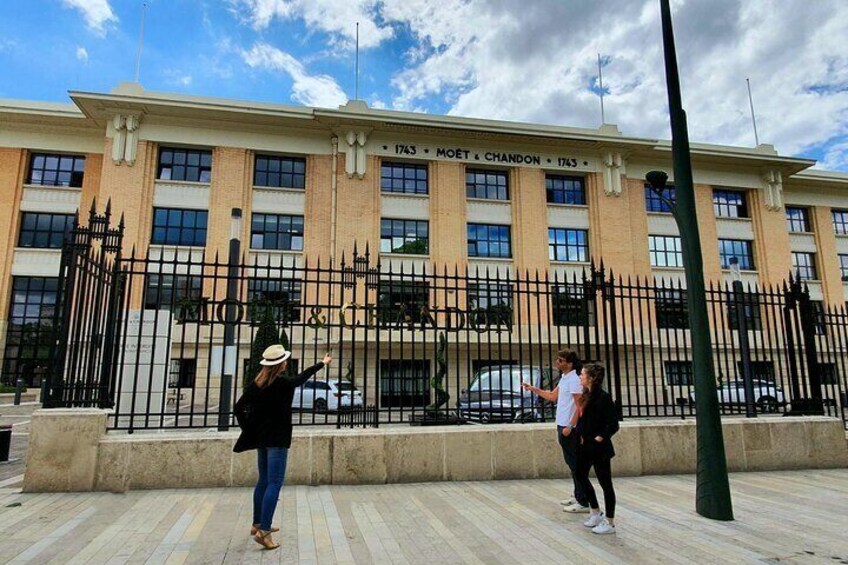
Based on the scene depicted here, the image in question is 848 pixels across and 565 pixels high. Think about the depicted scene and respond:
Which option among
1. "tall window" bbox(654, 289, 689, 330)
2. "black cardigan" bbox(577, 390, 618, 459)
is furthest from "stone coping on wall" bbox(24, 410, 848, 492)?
"black cardigan" bbox(577, 390, 618, 459)

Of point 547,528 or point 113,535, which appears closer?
point 113,535

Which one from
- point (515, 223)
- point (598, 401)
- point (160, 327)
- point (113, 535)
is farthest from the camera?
point (515, 223)

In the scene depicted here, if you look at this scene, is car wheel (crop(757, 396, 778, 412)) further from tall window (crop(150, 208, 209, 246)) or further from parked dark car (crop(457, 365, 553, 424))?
tall window (crop(150, 208, 209, 246))

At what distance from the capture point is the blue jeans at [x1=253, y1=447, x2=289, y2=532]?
4.48m

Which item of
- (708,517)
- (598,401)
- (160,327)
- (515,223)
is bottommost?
(708,517)

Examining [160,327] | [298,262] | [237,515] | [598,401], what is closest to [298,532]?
[237,515]

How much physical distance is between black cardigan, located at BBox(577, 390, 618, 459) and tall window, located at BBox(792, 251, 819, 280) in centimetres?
3524

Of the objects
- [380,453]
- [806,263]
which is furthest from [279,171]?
[806,263]

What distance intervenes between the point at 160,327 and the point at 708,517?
10.1 m

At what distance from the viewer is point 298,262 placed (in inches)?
1032

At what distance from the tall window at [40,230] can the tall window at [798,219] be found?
4192cm

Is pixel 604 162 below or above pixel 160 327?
above

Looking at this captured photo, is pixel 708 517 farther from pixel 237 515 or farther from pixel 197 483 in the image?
pixel 197 483

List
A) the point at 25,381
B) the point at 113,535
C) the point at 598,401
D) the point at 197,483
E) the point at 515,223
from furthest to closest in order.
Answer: the point at 515,223 < the point at 25,381 < the point at 197,483 < the point at 598,401 < the point at 113,535
